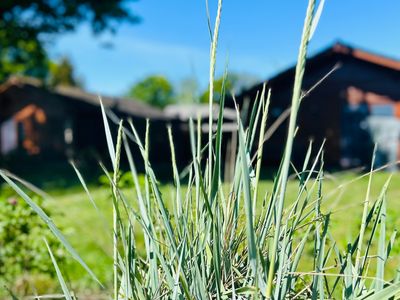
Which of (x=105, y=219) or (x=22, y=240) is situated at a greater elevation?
(x=105, y=219)

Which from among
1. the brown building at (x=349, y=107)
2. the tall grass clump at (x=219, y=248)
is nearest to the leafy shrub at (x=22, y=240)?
the tall grass clump at (x=219, y=248)

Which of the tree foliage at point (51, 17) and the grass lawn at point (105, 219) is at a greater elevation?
the tree foliage at point (51, 17)

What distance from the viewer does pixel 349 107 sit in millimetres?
18234

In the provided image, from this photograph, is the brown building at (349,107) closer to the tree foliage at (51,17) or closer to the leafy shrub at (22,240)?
the tree foliage at (51,17)

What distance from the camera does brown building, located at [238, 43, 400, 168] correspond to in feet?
55.1

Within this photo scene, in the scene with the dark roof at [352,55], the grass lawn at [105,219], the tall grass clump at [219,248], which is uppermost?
the dark roof at [352,55]

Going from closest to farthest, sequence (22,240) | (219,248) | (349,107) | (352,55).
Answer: (219,248), (22,240), (352,55), (349,107)

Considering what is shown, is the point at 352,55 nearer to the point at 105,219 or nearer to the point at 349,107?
the point at 349,107

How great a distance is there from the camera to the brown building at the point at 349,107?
16.8 meters

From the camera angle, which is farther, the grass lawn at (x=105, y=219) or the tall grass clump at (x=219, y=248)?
the grass lawn at (x=105, y=219)

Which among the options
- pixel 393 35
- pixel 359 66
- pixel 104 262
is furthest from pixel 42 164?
pixel 393 35

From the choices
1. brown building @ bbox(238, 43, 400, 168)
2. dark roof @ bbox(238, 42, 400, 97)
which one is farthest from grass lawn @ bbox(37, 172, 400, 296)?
dark roof @ bbox(238, 42, 400, 97)

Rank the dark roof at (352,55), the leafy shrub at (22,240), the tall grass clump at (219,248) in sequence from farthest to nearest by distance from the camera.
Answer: the dark roof at (352,55) < the leafy shrub at (22,240) < the tall grass clump at (219,248)

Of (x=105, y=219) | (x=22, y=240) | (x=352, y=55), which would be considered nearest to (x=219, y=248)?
(x=105, y=219)
